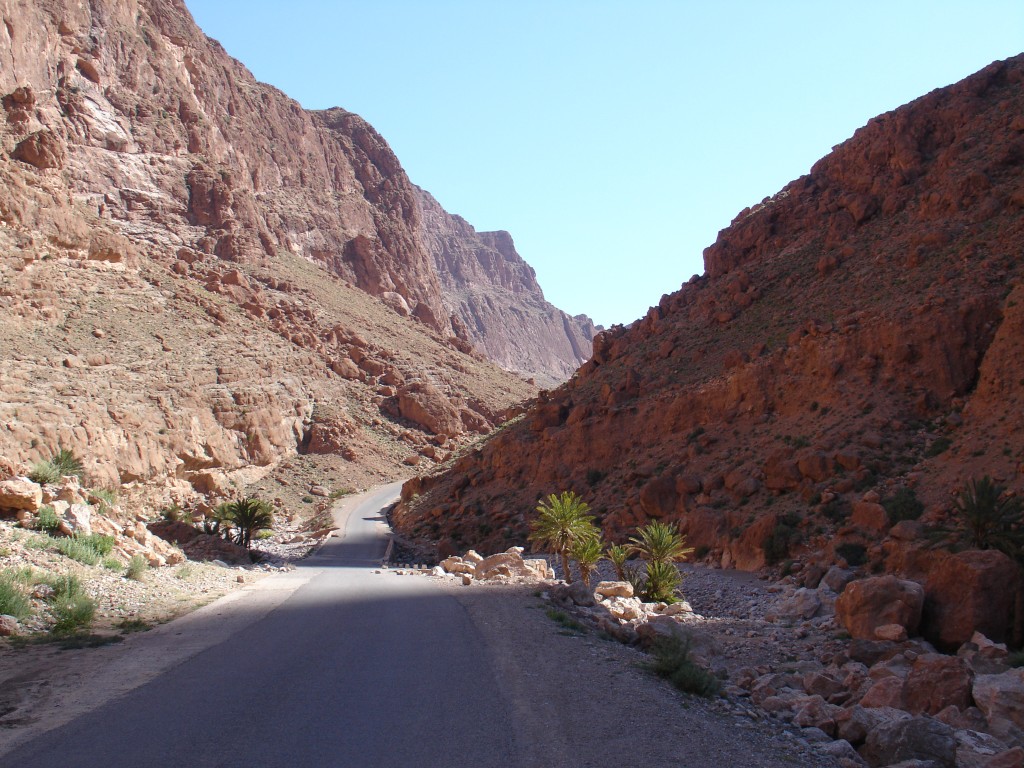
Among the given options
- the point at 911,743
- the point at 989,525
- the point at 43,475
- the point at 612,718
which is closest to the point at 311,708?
the point at 612,718

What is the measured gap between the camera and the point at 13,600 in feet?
35.1

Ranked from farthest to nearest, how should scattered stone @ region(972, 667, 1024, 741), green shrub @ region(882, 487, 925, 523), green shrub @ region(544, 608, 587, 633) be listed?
green shrub @ region(882, 487, 925, 523) < green shrub @ region(544, 608, 587, 633) < scattered stone @ region(972, 667, 1024, 741)

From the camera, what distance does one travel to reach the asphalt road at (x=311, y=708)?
19.2 feet

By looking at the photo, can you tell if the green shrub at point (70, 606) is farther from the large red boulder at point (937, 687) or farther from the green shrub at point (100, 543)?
the large red boulder at point (937, 687)

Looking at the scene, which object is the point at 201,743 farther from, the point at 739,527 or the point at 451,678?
the point at 739,527

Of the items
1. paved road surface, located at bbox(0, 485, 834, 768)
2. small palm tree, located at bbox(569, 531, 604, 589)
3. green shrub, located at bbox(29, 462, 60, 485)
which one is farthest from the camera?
small palm tree, located at bbox(569, 531, 604, 589)

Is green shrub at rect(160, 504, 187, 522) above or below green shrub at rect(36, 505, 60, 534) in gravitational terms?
below

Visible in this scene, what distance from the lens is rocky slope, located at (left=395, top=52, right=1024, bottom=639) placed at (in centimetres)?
2433

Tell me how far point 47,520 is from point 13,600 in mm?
4343

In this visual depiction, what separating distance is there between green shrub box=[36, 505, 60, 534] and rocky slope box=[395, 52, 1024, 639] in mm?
17887

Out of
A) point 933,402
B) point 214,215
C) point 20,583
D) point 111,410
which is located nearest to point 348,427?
point 111,410

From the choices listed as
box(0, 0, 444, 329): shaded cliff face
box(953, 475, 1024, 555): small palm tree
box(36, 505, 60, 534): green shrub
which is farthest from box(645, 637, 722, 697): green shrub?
box(0, 0, 444, 329): shaded cliff face

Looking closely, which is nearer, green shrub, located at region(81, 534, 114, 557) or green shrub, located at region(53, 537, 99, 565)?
green shrub, located at region(53, 537, 99, 565)

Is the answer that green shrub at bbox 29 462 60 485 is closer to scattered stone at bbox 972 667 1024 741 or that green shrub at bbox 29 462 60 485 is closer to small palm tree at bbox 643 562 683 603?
small palm tree at bbox 643 562 683 603
